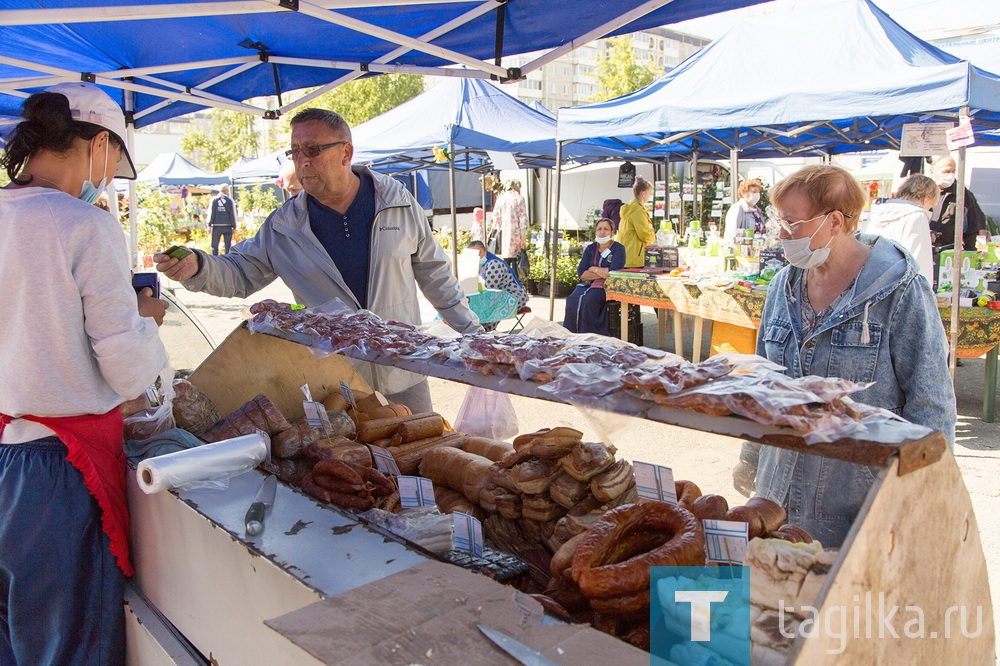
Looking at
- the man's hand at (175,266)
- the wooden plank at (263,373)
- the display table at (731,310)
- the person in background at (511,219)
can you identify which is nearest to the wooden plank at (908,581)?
the wooden plank at (263,373)

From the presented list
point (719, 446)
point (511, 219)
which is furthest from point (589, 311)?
point (511, 219)

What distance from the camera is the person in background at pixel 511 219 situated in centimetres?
1210

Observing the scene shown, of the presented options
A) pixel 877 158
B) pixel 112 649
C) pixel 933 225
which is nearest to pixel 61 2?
pixel 112 649

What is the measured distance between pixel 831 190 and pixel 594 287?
587 centimetres

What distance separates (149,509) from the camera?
7.20ft

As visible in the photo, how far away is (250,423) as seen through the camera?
8.33 feet

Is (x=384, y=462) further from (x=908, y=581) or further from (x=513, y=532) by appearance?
(x=908, y=581)

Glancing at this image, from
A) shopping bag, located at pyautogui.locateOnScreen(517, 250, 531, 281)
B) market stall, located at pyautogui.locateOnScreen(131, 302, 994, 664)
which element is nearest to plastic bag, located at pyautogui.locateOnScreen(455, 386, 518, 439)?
market stall, located at pyautogui.locateOnScreen(131, 302, 994, 664)

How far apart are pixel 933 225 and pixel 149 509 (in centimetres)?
852

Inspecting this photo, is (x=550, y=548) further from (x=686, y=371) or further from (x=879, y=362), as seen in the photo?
(x=879, y=362)

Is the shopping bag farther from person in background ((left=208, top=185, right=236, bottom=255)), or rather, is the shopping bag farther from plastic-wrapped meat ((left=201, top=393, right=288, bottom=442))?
plastic-wrapped meat ((left=201, top=393, right=288, bottom=442))

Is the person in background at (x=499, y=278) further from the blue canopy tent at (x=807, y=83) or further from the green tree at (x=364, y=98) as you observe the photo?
the green tree at (x=364, y=98)

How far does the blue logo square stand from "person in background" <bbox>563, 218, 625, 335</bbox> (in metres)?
6.81

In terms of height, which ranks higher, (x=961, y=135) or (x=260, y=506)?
(x=961, y=135)
